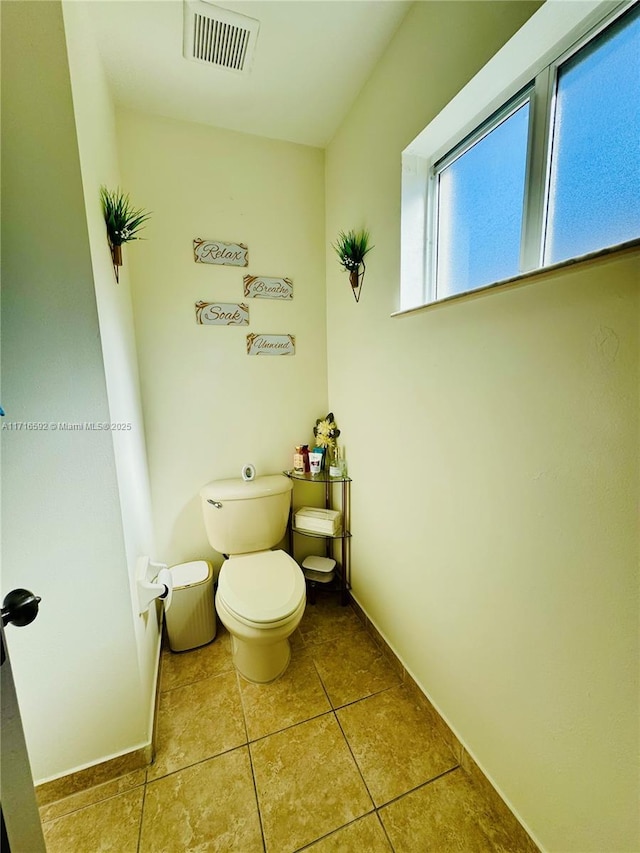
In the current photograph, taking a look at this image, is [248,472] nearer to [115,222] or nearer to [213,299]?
[213,299]

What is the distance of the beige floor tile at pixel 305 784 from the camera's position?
3.23 feet

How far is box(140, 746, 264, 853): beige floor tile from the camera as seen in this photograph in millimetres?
954

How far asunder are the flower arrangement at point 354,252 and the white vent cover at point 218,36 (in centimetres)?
74

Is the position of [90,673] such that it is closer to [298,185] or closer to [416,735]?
[416,735]

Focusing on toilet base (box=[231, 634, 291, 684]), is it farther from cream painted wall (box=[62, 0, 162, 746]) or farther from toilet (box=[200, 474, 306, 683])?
cream painted wall (box=[62, 0, 162, 746])

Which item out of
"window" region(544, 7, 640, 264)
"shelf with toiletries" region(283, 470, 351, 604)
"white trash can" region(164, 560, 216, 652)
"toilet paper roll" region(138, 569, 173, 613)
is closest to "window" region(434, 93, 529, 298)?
"window" region(544, 7, 640, 264)

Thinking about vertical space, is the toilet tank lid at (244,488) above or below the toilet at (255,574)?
above

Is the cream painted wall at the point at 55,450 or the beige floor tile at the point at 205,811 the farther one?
the beige floor tile at the point at 205,811

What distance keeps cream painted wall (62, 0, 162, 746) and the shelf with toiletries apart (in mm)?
801

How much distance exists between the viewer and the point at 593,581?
74 cm

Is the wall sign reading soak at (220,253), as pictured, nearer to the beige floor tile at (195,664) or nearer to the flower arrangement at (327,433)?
the flower arrangement at (327,433)

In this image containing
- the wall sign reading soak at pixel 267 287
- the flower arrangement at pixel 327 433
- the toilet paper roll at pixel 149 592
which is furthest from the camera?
the flower arrangement at pixel 327 433

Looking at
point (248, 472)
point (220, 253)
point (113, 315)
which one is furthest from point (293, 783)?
point (220, 253)

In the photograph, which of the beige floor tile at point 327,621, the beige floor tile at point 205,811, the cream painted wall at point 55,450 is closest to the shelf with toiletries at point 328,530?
the beige floor tile at point 327,621
